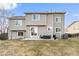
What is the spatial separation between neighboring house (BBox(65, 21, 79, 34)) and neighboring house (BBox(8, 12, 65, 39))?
0.28 feet

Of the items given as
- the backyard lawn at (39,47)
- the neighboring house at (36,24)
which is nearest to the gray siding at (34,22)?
the neighboring house at (36,24)

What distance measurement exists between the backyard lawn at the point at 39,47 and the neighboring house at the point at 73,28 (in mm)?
127

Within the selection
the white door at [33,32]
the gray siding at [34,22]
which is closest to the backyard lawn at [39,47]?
the white door at [33,32]

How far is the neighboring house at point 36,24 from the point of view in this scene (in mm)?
3387

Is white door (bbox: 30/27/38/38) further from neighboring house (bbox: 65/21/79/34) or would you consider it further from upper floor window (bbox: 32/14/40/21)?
neighboring house (bbox: 65/21/79/34)

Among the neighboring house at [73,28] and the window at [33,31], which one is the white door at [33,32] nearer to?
the window at [33,31]

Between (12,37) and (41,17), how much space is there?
500 mm

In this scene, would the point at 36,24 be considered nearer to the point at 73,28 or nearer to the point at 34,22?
the point at 34,22

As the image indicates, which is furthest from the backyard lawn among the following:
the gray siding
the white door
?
the gray siding

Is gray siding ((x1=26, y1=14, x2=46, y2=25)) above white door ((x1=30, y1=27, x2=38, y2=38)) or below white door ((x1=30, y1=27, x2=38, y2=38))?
above

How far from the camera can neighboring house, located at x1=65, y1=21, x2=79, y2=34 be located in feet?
11.1

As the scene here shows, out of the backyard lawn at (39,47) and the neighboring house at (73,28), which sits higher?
the neighboring house at (73,28)

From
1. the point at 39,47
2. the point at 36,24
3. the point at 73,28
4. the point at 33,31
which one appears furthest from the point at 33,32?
the point at 73,28

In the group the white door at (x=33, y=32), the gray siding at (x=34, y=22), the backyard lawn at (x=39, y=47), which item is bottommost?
the backyard lawn at (x=39, y=47)
